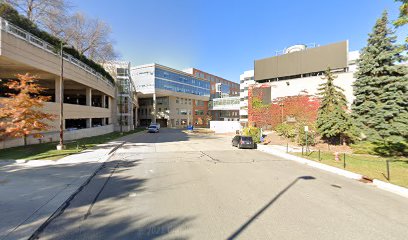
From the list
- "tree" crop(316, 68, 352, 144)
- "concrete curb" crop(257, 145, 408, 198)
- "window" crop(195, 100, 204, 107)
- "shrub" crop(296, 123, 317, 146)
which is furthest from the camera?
"window" crop(195, 100, 204, 107)

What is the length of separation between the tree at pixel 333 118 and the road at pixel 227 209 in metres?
12.5

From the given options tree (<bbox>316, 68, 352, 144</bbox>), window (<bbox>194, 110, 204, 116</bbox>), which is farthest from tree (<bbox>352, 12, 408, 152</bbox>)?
window (<bbox>194, 110, 204, 116</bbox>)

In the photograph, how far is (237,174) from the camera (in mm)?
10578

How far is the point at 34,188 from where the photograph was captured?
7844 millimetres

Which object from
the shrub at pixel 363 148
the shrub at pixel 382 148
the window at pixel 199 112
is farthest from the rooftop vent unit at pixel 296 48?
the window at pixel 199 112

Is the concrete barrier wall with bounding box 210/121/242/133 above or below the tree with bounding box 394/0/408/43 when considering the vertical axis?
below

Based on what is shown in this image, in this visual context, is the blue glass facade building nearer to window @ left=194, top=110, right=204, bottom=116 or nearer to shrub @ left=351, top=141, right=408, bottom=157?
window @ left=194, top=110, right=204, bottom=116

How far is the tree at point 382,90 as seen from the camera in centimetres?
1842

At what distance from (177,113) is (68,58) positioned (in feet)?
170

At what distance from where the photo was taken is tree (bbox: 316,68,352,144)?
20.7 meters

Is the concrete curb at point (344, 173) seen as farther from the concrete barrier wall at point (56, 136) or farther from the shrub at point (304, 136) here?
the concrete barrier wall at point (56, 136)

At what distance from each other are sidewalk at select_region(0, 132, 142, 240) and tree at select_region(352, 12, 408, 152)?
2373cm

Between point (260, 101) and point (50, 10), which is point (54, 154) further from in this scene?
point (260, 101)

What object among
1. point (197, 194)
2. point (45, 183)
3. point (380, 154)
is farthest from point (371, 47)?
point (45, 183)
